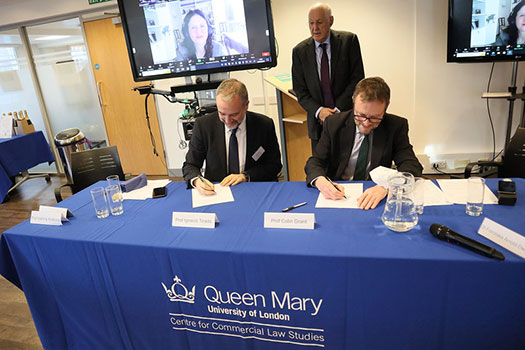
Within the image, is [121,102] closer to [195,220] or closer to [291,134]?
[291,134]

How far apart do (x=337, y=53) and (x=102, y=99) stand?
3666mm

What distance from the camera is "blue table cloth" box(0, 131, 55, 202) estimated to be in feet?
14.6

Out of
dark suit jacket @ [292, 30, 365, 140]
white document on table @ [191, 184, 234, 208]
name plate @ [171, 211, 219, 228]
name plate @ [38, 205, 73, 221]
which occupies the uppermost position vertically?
dark suit jacket @ [292, 30, 365, 140]

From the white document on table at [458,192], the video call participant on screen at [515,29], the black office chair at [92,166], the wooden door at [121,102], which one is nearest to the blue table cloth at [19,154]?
the wooden door at [121,102]

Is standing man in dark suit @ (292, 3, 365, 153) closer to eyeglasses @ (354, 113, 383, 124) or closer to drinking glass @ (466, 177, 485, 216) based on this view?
eyeglasses @ (354, 113, 383, 124)

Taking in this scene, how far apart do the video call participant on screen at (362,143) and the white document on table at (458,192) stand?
6.9 inches

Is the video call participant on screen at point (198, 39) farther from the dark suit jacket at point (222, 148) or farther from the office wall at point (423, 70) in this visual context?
the office wall at point (423, 70)

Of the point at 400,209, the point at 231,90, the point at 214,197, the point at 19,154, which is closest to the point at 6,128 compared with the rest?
the point at 19,154

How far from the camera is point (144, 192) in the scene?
6.59ft

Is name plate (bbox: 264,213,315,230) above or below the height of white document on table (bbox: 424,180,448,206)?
above

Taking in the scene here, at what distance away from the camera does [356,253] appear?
1208 millimetres

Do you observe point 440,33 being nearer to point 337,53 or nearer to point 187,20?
point 337,53

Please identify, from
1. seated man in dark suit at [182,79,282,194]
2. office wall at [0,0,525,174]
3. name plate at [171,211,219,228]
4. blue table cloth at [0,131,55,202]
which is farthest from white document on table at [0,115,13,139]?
name plate at [171,211,219,228]

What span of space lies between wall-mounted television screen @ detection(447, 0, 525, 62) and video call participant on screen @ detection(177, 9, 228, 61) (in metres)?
2.19
